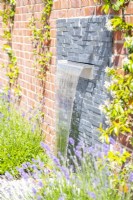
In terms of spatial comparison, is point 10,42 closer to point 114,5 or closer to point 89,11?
point 89,11

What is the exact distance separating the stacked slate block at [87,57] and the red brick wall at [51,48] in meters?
0.10

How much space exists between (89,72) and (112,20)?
0.78 meters

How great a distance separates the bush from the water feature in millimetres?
323

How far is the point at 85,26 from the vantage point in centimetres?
387

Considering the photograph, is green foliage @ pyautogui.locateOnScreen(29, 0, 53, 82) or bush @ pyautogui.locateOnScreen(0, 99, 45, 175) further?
green foliage @ pyautogui.locateOnScreen(29, 0, 53, 82)

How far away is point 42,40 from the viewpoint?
4.92 meters

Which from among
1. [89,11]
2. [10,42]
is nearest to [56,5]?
[89,11]

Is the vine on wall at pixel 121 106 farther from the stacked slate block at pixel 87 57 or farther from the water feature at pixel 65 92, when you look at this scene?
the water feature at pixel 65 92

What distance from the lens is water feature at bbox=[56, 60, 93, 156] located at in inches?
159

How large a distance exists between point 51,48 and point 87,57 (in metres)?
0.96

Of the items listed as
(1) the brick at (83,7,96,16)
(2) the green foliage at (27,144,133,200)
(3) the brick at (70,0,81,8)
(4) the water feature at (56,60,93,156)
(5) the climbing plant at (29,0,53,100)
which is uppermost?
(3) the brick at (70,0,81,8)

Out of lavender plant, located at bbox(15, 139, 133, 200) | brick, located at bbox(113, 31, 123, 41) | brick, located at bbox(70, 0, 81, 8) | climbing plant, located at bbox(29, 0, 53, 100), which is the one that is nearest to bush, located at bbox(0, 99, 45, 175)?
climbing plant, located at bbox(29, 0, 53, 100)

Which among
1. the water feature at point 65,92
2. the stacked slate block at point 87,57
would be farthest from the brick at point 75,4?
the water feature at point 65,92

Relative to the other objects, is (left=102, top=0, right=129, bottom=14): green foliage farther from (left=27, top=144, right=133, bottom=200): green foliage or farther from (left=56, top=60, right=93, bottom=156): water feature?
(left=27, top=144, right=133, bottom=200): green foliage
